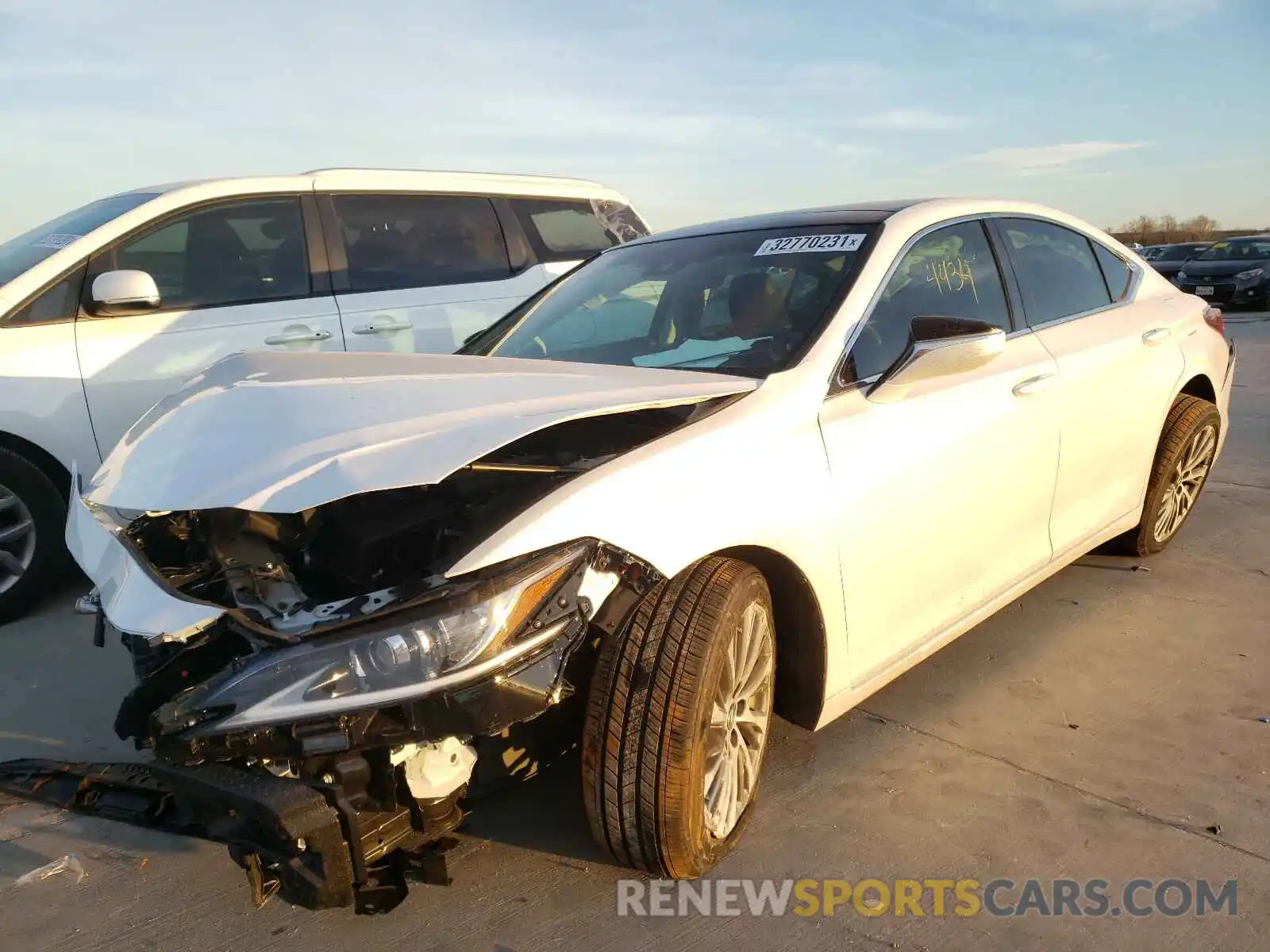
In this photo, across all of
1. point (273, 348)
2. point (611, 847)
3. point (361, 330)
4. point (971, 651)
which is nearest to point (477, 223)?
point (361, 330)

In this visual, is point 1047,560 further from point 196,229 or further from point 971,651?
point 196,229

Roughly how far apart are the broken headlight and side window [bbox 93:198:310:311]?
3.40 meters

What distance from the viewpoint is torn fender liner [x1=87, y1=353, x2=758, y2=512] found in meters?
2.01

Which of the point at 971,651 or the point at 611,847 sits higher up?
the point at 611,847

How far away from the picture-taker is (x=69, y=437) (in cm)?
429

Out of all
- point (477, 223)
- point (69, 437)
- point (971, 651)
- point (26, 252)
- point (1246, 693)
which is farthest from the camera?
point (477, 223)

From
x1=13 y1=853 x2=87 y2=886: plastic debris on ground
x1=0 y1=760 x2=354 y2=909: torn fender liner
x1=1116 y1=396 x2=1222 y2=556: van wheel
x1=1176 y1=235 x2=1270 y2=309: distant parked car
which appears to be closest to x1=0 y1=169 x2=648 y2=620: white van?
x1=13 y1=853 x2=87 y2=886: plastic debris on ground

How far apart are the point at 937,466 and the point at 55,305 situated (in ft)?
12.4

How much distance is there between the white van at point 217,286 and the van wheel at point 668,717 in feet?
10.5

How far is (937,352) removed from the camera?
2.72 m

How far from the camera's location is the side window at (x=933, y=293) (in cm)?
290

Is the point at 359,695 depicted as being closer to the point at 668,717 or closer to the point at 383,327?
the point at 668,717

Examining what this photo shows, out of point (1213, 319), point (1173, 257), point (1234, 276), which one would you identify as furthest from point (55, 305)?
point (1173, 257)

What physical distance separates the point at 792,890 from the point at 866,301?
1621 millimetres
